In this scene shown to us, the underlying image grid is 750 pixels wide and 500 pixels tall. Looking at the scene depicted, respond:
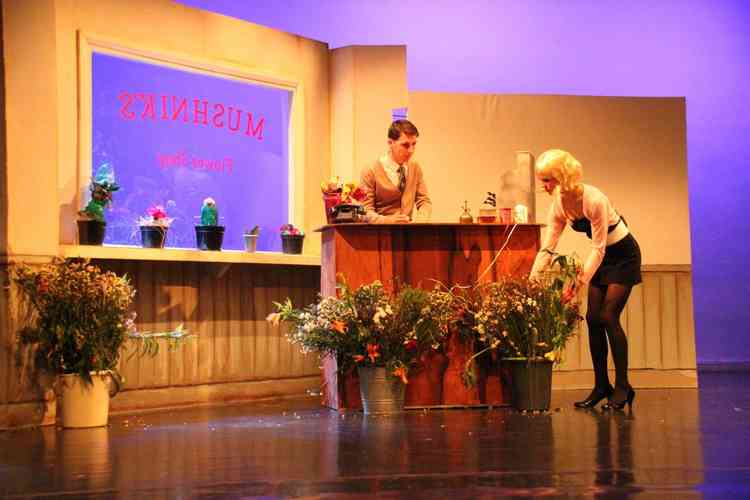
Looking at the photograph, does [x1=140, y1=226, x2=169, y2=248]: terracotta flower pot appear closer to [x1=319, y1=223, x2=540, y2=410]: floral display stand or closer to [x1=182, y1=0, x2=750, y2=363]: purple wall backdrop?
[x1=319, y1=223, x2=540, y2=410]: floral display stand

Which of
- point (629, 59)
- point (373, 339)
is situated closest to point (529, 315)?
point (373, 339)

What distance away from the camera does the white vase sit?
17.5 ft

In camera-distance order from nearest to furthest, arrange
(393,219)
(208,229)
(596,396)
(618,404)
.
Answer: (618,404)
(596,396)
(393,219)
(208,229)

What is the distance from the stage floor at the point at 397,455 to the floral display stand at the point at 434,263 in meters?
0.16

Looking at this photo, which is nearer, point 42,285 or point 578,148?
point 42,285

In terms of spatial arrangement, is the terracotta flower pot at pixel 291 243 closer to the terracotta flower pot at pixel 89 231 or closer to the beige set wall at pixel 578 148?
the beige set wall at pixel 578 148

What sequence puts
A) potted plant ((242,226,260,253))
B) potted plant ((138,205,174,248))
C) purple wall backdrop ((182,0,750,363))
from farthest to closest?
purple wall backdrop ((182,0,750,363)), potted plant ((242,226,260,253)), potted plant ((138,205,174,248))

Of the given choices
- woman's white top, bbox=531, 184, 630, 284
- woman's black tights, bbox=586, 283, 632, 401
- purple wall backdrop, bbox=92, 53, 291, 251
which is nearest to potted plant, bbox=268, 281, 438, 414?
woman's white top, bbox=531, 184, 630, 284

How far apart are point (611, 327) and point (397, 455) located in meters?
2.00

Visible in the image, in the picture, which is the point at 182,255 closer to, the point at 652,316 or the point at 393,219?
the point at 393,219

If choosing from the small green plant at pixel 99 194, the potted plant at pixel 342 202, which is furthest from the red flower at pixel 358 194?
the small green plant at pixel 99 194

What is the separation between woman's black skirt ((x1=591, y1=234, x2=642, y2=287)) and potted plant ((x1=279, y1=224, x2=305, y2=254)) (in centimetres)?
226

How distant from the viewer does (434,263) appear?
5.75 metres

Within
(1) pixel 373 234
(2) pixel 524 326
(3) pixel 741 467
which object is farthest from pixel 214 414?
(3) pixel 741 467
